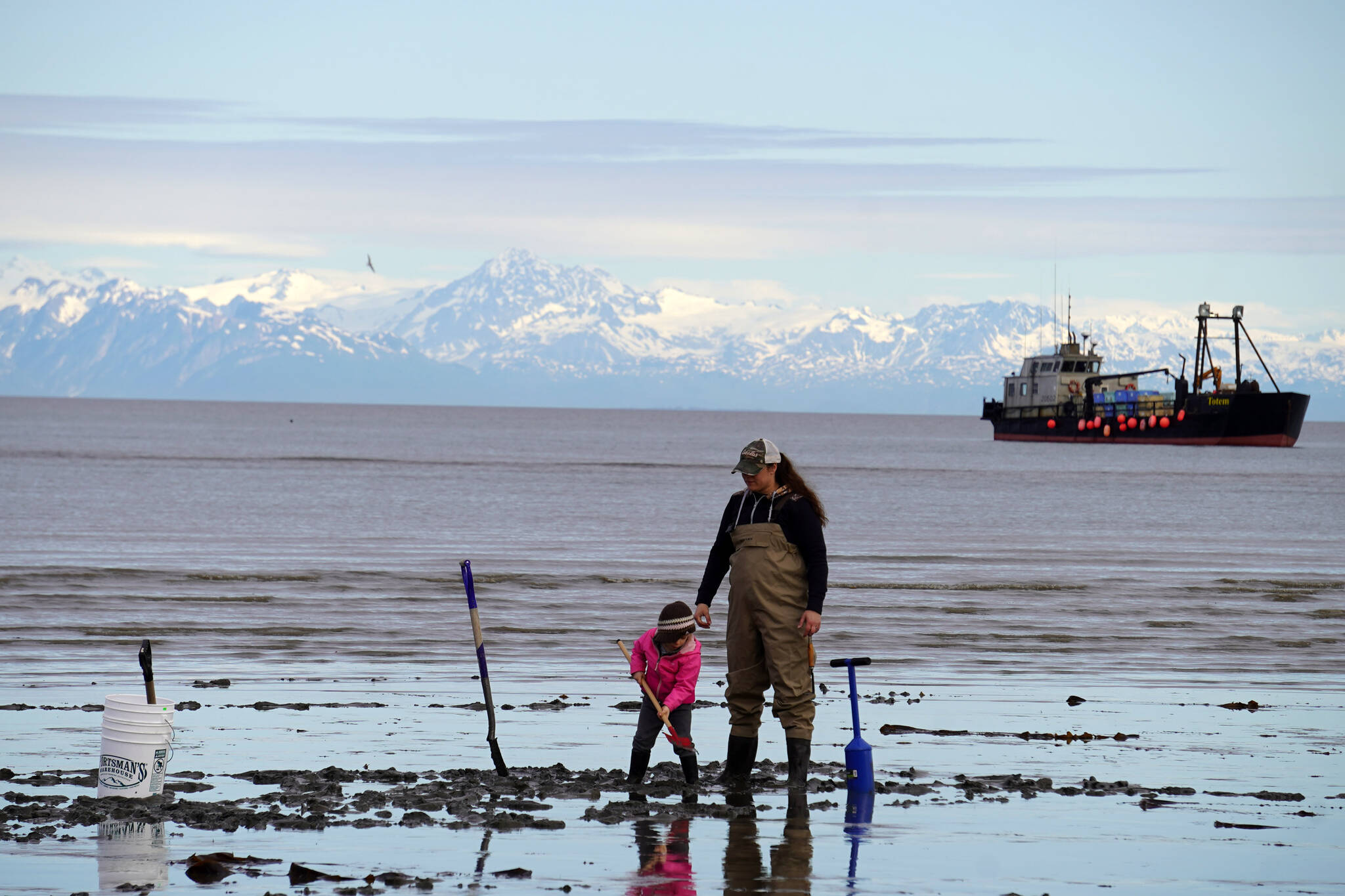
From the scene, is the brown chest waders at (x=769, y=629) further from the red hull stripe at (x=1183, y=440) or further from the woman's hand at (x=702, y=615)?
the red hull stripe at (x=1183, y=440)

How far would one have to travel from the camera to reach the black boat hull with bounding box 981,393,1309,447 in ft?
360

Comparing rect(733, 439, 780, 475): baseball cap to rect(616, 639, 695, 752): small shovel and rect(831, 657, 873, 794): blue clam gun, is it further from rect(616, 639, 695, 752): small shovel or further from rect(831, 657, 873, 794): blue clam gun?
rect(616, 639, 695, 752): small shovel

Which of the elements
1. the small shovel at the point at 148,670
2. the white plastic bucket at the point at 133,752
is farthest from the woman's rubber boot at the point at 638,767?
the small shovel at the point at 148,670

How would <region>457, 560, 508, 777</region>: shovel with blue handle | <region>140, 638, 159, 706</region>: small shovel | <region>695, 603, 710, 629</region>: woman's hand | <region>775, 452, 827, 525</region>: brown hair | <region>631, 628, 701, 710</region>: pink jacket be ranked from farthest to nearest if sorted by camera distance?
<region>631, 628, 701, 710</region>: pink jacket, <region>457, 560, 508, 777</region>: shovel with blue handle, <region>695, 603, 710, 629</region>: woman's hand, <region>775, 452, 827, 525</region>: brown hair, <region>140, 638, 159, 706</region>: small shovel

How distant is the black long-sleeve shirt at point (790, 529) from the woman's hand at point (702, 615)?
0.07 meters

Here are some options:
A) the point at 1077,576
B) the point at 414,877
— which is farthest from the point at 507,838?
the point at 1077,576

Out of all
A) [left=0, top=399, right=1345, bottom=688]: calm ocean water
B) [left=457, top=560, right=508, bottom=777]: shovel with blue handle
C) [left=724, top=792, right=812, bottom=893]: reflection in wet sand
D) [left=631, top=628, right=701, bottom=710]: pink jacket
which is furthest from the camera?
[left=0, top=399, right=1345, bottom=688]: calm ocean water

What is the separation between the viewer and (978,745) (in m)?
10.0

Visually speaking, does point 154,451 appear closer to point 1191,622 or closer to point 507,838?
point 1191,622

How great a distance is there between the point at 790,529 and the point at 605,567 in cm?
1793

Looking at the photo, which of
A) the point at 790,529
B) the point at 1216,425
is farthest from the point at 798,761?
the point at 1216,425

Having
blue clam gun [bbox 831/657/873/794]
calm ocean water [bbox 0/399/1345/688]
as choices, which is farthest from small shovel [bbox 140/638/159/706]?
calm ocean water [bbox 0/399/1345/688]

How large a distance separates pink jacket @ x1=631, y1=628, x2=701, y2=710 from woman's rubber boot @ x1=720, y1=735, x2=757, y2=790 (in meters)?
0.36

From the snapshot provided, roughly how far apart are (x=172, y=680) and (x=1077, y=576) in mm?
16726
